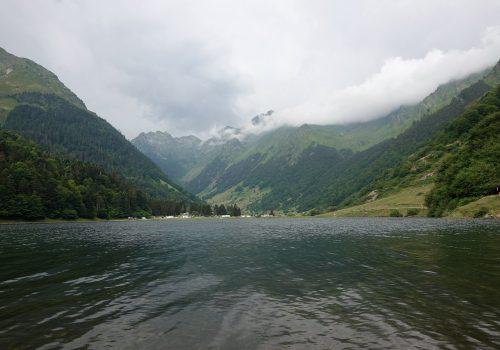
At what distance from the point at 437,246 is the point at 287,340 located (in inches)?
2057

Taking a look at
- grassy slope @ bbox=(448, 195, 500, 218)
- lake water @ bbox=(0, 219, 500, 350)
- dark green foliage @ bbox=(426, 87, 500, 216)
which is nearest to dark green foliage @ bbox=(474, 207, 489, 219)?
grassy slope @ bbox=(448, 195, 500, 218)

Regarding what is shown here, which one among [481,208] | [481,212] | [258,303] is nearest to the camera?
[258,303]

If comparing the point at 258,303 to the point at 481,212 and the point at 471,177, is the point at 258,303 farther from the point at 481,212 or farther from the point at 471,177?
the point at 471,177

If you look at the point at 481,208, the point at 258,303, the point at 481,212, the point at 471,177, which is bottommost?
the point at 258,303

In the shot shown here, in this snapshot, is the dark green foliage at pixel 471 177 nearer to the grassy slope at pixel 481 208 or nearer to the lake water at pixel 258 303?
the grassy slope at pixel 481 208

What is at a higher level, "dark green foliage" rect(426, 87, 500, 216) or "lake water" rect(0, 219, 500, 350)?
"dark green foliage" rect(426, 87, 500, 216)

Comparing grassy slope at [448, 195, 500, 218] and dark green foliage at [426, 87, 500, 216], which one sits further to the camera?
dark green foliage at [426, 87, 500, 216]

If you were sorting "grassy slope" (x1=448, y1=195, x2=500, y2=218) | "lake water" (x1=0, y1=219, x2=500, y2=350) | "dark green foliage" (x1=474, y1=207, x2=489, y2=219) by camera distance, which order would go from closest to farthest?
"lake water" (x1=0, y1=219, x2=500, y2=350) < "grassy slope" (x1=448, y1=195, x2=500, y2=218) < "dark green foliage" (x1=474, y1=207, x2=489, y2=219)

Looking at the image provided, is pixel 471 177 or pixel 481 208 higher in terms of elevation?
pixel 471 177

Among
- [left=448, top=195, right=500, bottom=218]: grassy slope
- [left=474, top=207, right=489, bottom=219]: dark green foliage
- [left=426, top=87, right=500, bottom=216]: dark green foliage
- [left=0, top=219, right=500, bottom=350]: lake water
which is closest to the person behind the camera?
[left=0, top=219, right=500, bottom=350]: lake water

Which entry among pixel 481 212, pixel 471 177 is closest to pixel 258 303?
pixel 481 212

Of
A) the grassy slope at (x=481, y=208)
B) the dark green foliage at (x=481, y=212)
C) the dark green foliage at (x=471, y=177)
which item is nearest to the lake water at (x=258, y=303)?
the grassy slope at (x=481, y=208)

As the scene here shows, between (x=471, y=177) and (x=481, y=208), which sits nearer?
(x=481, y=208)

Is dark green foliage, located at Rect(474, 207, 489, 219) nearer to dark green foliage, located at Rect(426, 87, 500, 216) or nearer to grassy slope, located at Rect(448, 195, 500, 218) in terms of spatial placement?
grassy slope, located at Rect(448, 195, 500, 218)
